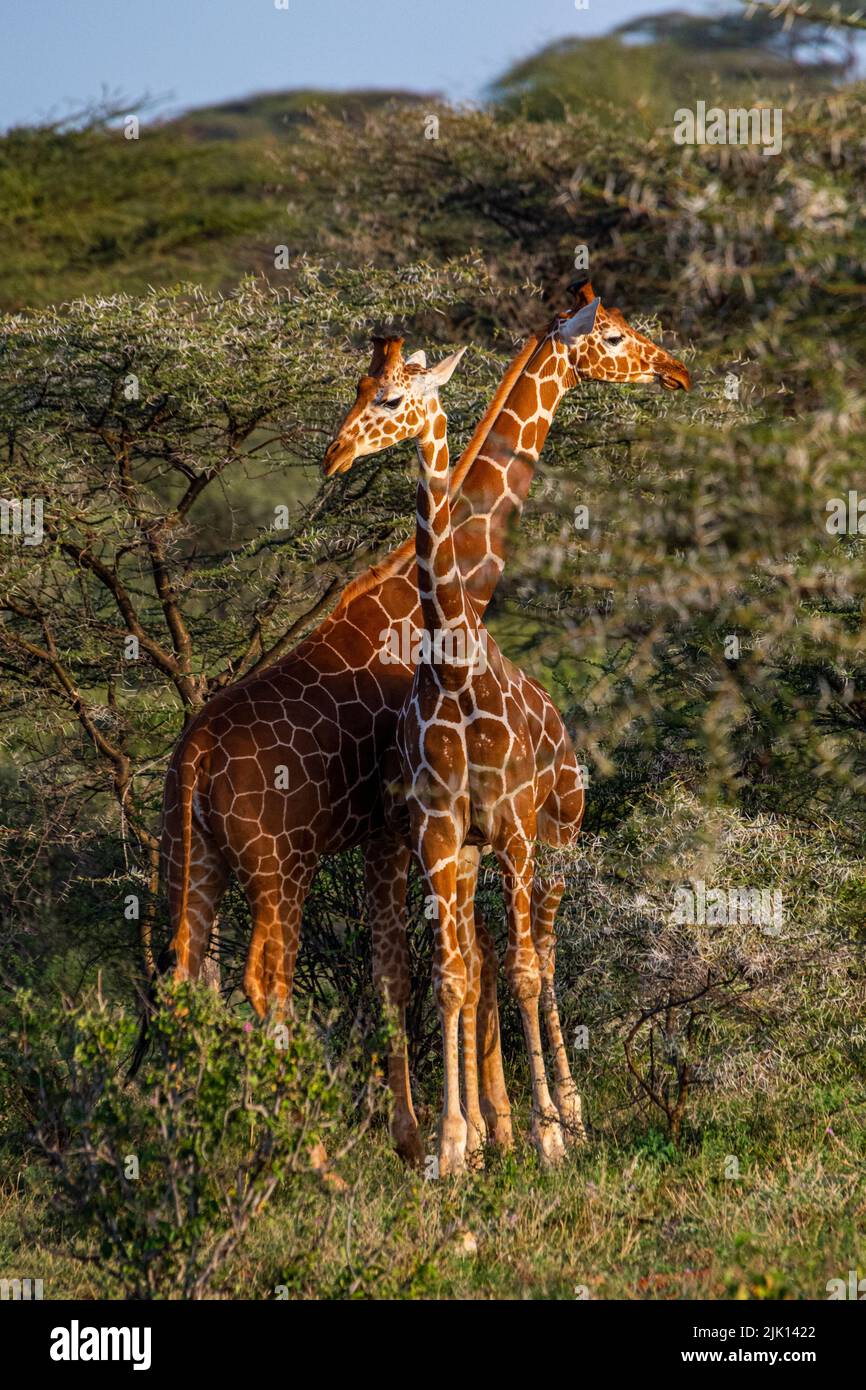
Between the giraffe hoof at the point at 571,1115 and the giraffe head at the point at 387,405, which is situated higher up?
the giraffe head at the point at 387,405

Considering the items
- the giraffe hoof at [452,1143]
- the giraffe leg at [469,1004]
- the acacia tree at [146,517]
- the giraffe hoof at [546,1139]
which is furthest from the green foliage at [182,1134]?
the acacia tree at [146,517]

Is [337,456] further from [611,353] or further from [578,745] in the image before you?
[611,353]

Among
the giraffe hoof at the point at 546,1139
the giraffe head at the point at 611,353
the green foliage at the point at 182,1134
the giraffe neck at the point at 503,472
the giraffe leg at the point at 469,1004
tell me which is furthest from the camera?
the giraffe head at the point at 611,353

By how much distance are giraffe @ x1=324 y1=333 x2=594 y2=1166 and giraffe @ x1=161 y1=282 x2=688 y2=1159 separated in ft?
0.25

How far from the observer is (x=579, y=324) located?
7914mm

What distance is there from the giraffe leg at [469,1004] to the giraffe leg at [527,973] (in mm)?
156

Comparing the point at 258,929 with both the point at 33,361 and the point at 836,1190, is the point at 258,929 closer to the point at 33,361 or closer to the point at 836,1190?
the point at 836,1190

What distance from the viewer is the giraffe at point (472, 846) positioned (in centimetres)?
684

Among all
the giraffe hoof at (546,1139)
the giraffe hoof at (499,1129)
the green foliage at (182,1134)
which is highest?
the green foliage at (182,1134)

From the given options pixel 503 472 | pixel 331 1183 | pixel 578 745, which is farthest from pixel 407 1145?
pixel 503 472

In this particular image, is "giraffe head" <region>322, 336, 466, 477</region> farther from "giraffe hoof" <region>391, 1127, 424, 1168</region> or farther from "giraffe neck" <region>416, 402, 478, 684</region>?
"giraffe hoof" <region>391, 1127, 424, 1168</region>

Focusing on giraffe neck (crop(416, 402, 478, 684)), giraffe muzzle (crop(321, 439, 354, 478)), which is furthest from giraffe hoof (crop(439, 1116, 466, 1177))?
giraffe muzzle (crop(321, 439, 354, 478))

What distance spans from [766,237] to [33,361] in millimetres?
5450

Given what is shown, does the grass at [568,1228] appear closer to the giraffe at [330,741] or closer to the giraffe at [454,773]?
the giraffe at [454,773]
